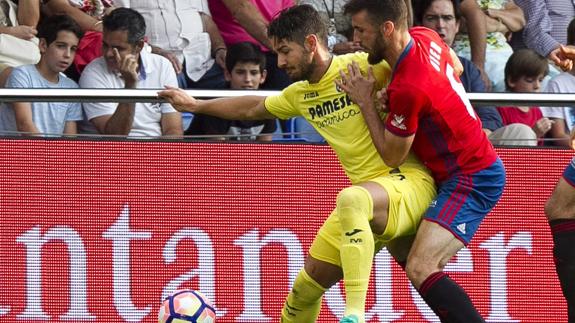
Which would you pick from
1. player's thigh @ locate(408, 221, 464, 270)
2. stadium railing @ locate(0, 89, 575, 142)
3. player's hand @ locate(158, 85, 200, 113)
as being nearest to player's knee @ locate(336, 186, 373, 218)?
player's thigh @ locate(408, 221, 464, 270)

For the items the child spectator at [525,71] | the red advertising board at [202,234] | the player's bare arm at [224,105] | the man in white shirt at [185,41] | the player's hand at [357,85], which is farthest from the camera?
the child spectator at [525,71]

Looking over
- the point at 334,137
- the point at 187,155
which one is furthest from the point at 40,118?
the point at 334,137

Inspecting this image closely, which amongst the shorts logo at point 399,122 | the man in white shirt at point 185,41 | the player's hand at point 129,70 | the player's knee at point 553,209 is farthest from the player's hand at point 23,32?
the player's knee at point 553,209

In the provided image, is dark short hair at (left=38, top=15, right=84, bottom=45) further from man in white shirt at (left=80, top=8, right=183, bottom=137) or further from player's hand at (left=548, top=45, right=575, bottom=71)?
player's hand at (left=548, top=45, right=575, bottom=71)

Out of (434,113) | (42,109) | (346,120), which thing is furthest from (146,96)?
(434,113)

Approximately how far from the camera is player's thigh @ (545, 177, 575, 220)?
7.69 meters

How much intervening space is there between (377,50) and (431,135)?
22.8 inches

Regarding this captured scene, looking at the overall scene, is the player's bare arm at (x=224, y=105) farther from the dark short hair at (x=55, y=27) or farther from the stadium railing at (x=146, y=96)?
the dark short hair at (x=55, y=27)

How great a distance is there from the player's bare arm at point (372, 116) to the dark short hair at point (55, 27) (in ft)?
10.9

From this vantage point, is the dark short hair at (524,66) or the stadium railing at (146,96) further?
the dark short hair at (524,66)

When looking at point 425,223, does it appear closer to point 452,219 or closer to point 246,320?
point 452,219

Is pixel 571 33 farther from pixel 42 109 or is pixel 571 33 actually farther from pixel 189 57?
pixel 42 109

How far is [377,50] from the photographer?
7.36 meters

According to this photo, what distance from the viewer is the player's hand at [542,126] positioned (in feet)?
32.1
